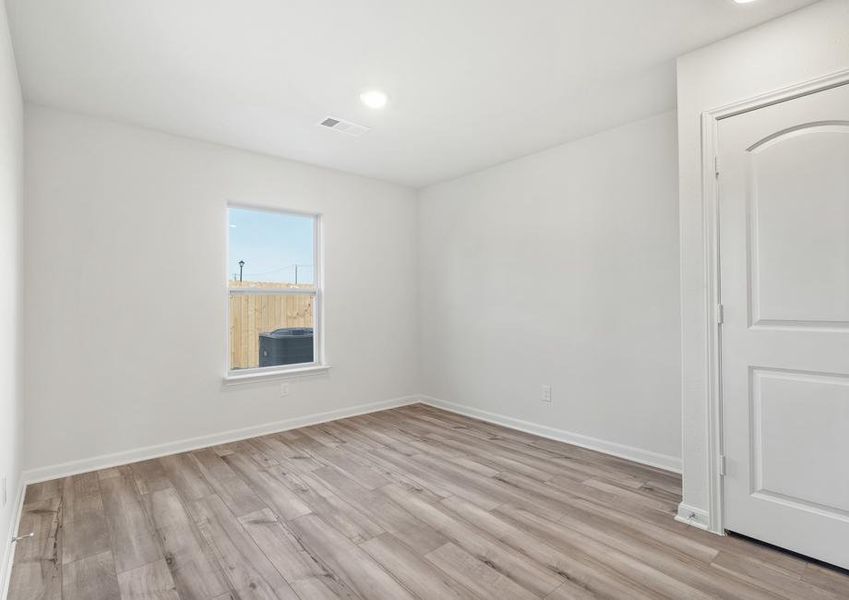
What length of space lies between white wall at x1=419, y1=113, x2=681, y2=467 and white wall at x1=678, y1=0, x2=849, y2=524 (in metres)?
0.73

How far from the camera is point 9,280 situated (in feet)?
7.27

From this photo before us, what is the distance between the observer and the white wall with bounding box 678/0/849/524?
6.81 feet

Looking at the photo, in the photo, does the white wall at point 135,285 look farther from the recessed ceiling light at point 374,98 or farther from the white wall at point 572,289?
the recessed ceiling light at point 374,98

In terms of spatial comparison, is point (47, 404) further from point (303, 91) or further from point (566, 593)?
point (566, 593)

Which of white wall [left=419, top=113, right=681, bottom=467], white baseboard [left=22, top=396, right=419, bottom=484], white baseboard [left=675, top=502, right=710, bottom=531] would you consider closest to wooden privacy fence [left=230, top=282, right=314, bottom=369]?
white baseboard [left=22, top=396, right=419, bottom=484]

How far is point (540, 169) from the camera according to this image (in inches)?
153

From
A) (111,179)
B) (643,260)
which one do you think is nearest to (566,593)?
(643,260)

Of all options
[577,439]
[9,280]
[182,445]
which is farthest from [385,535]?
[9,280]

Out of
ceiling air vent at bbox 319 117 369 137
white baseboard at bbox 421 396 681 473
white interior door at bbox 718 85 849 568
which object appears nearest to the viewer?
white interior door at bbox 718 85 849 568

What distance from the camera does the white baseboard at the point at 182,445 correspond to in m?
2.96

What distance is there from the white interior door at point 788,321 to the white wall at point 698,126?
0.35 feet

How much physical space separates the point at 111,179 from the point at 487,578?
11.8ft

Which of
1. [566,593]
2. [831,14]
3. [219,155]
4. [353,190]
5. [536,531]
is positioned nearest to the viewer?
[566,593]

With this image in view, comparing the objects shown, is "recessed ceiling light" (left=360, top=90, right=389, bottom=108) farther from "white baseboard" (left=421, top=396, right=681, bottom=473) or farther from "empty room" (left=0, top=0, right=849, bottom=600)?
"white baseboard" (left=421, top=396, right=681, bottom=473)
